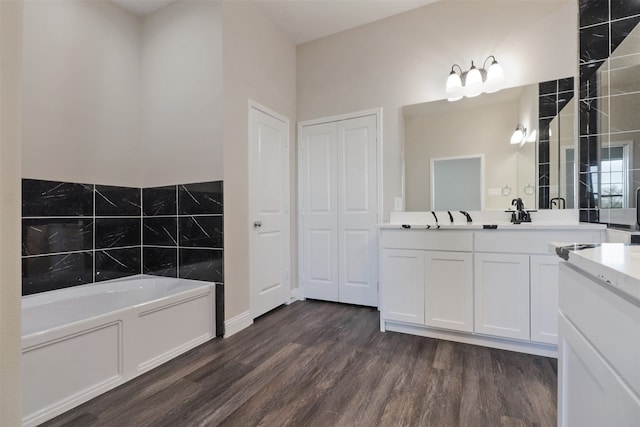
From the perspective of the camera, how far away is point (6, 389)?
50 centimetres

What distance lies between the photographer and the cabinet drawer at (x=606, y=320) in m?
0.57

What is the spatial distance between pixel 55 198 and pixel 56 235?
0.93 feet

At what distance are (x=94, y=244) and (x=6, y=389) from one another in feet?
8.09

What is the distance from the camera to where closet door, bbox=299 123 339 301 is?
319 centimetres

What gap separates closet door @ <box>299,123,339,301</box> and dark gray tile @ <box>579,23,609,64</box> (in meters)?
2.05

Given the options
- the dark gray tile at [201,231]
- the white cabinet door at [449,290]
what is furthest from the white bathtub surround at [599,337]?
the dark gray tile at [201,231]

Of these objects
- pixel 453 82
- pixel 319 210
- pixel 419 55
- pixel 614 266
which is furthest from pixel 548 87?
pixel 614 266

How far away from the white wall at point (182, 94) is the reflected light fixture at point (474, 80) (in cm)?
198

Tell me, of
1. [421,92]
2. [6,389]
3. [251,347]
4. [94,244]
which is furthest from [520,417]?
[94,244]

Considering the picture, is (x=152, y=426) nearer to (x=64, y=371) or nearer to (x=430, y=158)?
(x=64, y=371)

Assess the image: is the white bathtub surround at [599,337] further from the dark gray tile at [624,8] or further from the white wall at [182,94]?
the white wall at [182,94]

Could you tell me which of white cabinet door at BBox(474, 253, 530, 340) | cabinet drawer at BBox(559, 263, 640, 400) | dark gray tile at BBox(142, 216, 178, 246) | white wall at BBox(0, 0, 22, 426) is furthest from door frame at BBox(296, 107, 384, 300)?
white wall at BBox(0, 0, 22, 426)

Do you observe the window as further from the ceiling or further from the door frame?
the ceiling

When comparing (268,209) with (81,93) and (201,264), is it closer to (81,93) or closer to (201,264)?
(201,264)
